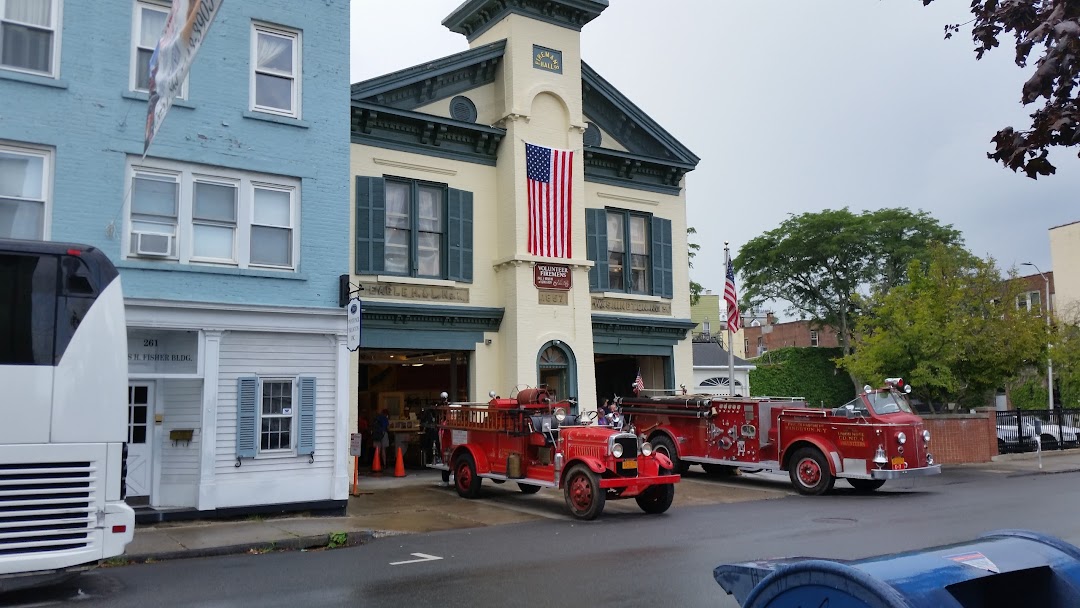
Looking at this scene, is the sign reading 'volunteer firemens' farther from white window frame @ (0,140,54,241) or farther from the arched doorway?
white window frame @ (0,140,54,241)

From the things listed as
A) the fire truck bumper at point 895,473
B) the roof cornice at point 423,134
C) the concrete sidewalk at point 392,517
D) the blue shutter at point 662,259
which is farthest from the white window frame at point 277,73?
the fire truck bumper at point 895,473

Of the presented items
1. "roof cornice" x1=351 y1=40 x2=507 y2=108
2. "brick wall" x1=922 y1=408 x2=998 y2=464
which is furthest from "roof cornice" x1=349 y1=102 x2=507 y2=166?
"brick wall" x1=922 y1=408 x2=998 y2=464

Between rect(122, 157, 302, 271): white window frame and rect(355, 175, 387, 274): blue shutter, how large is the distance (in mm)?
4305

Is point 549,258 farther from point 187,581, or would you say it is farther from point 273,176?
point 187,581

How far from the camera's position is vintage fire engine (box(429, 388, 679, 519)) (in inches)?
587

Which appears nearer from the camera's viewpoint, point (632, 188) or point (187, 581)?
point (187, 581)

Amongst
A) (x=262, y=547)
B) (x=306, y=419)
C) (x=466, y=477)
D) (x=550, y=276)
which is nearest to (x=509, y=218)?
(x=550, y=276)

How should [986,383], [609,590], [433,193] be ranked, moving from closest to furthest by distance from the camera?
[609,590], [433,193], [986,383]

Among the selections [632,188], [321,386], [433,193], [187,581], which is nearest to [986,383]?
[632,188]

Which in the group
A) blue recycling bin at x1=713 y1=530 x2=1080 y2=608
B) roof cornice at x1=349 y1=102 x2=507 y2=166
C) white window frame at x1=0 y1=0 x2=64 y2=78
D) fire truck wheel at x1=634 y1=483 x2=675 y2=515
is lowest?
fire truck wheel at x1=634 y1=483 x2=675 y2=515

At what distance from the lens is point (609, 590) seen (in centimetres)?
902

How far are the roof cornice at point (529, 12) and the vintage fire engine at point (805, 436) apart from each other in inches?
399

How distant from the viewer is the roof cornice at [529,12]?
22.6 m

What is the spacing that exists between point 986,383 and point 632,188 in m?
11.8
